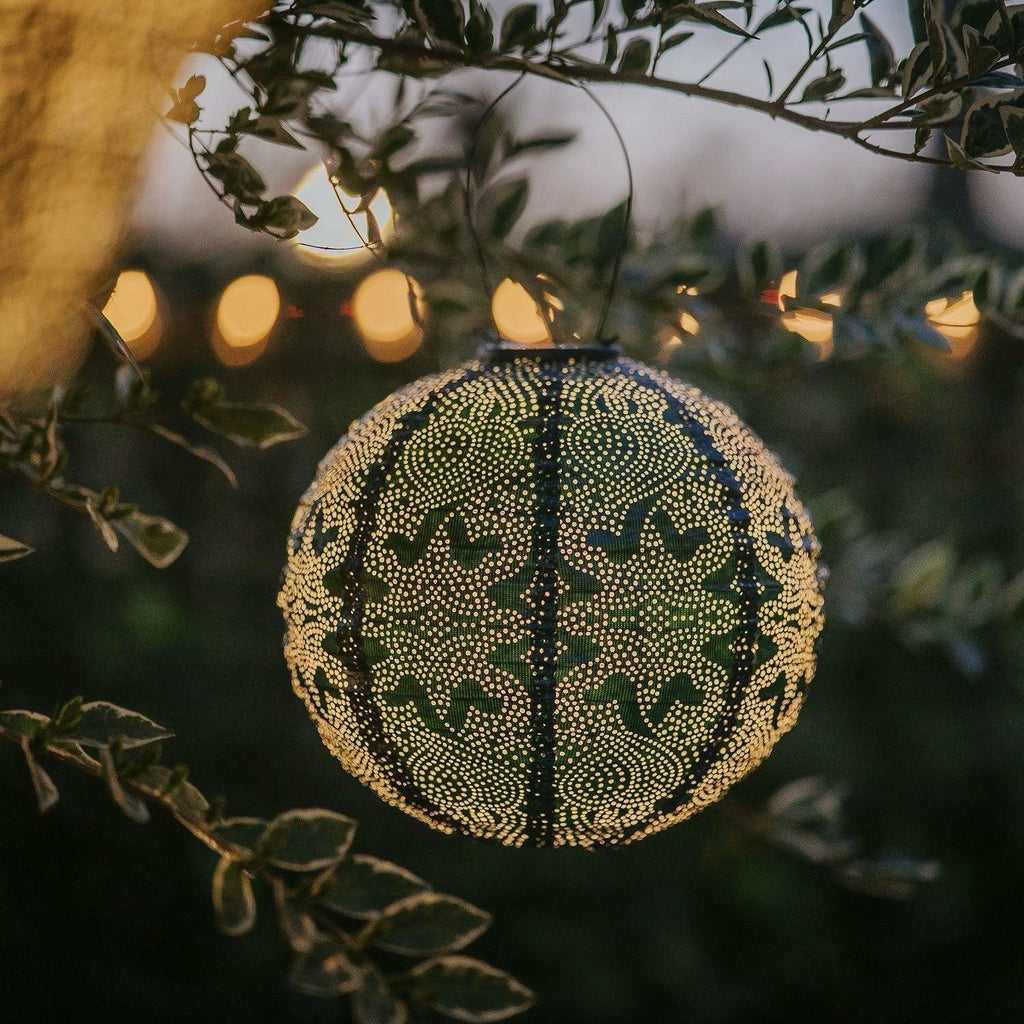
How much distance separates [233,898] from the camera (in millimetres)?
744

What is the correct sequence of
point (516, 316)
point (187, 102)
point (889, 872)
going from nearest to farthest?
point (187, 102) < point (889, 872) < point (516, 316)

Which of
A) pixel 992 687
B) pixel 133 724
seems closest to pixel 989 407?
pixel 992 687

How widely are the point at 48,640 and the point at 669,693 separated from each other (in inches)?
92.7

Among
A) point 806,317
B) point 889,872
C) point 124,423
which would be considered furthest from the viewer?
point 889,872

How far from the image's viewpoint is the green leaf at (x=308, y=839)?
0.75 m

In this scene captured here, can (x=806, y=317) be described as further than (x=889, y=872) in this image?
No

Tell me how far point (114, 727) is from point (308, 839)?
17cm

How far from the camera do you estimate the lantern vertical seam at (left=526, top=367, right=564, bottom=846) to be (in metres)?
0.73

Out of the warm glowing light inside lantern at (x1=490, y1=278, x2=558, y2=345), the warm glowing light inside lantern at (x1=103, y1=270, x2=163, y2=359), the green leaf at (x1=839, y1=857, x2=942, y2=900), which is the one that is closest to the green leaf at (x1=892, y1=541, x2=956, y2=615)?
the green leaf at (x1=839, y1=857, x2=942, y2=900)

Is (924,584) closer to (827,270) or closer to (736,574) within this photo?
(827,270)

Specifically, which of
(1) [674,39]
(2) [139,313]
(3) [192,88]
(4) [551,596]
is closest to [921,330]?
(1) [674,39]

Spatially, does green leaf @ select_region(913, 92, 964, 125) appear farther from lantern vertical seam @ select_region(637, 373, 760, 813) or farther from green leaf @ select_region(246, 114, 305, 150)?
green leaf @ select_region(246, 114, 305, 150)

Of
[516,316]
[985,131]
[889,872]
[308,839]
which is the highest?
[985,131]

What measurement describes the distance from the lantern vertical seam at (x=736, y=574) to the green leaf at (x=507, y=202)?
0.57m
